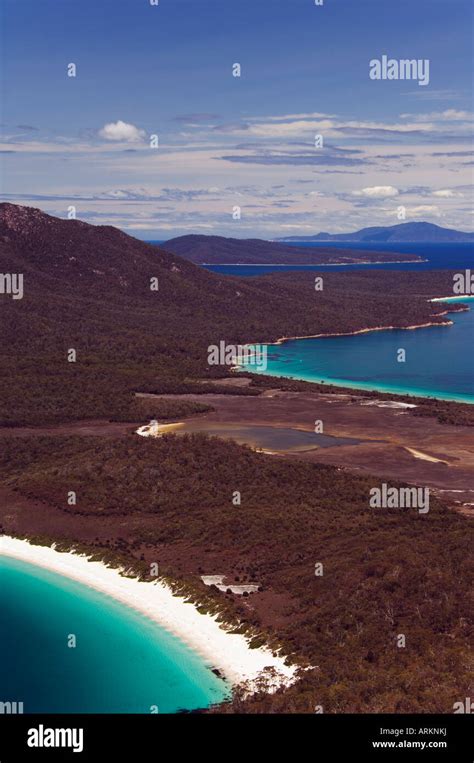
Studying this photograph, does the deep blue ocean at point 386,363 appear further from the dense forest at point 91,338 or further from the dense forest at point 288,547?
the dense forest at point 288,547

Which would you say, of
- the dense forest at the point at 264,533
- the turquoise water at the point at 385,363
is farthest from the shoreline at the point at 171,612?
the turquoise water at the point at 385,363

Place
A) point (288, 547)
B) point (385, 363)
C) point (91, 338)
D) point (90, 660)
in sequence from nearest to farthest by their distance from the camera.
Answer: point (90, 660), point (288, 547), point (91, 338), point (385, 363)

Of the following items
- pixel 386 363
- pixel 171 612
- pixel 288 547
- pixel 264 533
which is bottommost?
pixel 171 612

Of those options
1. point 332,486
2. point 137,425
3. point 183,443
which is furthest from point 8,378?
point 332,486

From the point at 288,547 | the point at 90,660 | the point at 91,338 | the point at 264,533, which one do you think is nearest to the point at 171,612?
the point at 90,660

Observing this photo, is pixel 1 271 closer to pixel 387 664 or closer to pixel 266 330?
pixel 266 330

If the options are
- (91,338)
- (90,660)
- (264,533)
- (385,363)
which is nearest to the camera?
(90,660)

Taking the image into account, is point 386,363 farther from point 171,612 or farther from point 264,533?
point 171,612
